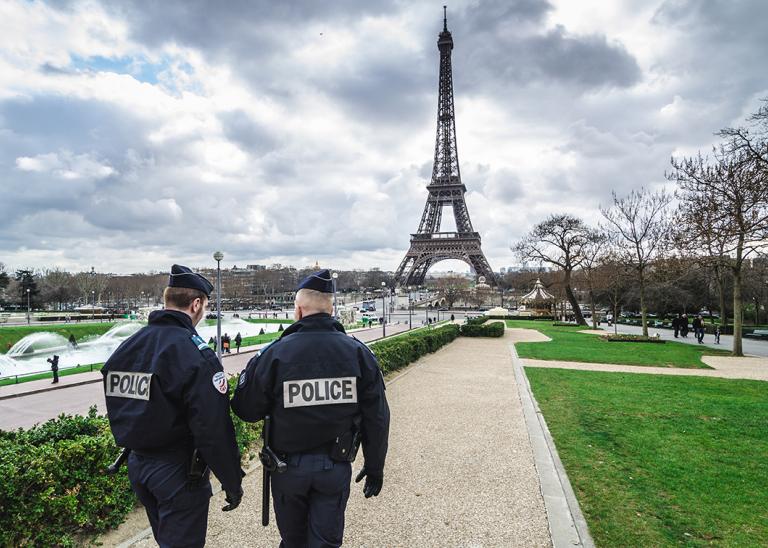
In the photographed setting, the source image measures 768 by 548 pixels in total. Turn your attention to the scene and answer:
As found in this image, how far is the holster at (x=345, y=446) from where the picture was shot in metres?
2.98

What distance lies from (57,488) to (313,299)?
310 cm

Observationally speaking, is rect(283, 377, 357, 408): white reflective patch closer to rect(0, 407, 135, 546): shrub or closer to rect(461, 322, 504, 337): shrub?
rect(0, 407, 135, 546): shrub

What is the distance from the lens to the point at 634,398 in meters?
10.5

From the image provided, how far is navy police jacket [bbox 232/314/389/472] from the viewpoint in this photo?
2943mm

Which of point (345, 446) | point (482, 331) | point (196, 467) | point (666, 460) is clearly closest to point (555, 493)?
point (666, 460)

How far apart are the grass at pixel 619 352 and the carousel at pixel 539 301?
2723 cm

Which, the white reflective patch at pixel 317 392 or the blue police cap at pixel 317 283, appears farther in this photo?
the blue police cap at pixel 317 283

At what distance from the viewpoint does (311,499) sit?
9.73ft

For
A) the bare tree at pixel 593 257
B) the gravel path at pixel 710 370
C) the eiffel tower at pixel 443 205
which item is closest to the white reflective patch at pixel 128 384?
the gravel path at pixel 710 370

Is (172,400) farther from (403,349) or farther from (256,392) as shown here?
(403,349)

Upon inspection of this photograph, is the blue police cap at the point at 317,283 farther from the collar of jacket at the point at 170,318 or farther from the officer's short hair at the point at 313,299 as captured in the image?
the collar of jacket at the point at 170,318

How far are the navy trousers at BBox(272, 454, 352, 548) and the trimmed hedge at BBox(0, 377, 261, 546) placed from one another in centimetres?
238

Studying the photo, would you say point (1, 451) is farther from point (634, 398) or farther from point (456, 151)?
point (456, 151)

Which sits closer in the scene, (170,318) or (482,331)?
(170,318)
